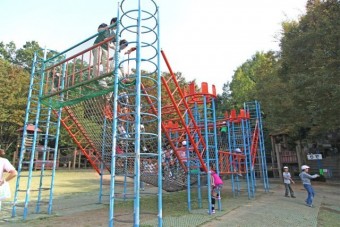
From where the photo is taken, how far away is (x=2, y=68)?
82.0ft

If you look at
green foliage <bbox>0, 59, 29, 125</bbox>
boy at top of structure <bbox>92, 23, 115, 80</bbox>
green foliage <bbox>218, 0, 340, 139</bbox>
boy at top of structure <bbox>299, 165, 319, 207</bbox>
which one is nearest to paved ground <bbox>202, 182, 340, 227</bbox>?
boy at top of structure <bbox>299, 165, 319, 207</bbox>

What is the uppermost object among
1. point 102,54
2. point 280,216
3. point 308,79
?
point 308,79

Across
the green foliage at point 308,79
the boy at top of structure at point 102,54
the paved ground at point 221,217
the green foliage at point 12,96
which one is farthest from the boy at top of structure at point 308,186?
the green foliage at point 12,96

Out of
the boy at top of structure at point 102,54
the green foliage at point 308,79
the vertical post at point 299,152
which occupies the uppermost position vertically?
the green foliage at point 308,79

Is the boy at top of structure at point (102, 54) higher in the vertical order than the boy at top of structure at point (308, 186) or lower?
higher

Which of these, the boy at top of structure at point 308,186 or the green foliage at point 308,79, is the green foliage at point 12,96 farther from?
the boy at top of structure at point 308,186

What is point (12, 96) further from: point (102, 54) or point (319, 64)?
point (319, 64)

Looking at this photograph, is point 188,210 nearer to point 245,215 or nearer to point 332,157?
point 245,215

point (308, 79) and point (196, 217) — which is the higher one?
point (308, 79)

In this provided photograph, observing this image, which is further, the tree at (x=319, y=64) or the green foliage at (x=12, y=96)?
the green foliage at (x=12, y=96)

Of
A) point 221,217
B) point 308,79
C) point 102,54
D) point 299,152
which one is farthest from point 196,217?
point 299,152

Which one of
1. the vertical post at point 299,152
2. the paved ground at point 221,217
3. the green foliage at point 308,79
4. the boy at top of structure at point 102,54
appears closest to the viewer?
the boy at top of structure at point 102,54

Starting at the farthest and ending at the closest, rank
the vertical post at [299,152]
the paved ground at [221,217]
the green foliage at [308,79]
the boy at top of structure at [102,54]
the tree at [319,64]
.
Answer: the vertical post at [299,152]
the green foliage at [308,79]
the tree at [319,64]
the paved ground at [221,217]
the boy at top of structure at [102,54]

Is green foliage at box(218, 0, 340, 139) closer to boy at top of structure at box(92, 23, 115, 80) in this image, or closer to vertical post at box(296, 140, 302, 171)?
vertical post at box(296, 140, 302, 171)
